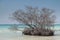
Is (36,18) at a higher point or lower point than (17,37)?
higher

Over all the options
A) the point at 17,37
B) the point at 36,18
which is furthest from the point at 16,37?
the point at 36,18

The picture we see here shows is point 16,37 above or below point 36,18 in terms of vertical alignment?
below

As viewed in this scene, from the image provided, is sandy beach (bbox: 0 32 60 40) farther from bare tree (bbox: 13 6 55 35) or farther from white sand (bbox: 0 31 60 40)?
bare tree (bbox: 13 6 55 35)

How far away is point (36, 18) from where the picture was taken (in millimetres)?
4109

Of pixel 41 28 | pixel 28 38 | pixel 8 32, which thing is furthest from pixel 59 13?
pixel 8 32

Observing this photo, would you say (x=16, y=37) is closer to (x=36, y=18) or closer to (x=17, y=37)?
(x=17, y=37)

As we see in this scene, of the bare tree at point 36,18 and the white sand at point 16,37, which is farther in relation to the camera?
the bare tree at point 36,18

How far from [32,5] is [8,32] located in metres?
0.85

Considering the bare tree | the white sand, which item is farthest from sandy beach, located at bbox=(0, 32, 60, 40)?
the bare tree

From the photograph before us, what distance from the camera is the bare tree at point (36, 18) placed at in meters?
4.03

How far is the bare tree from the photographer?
4031mm

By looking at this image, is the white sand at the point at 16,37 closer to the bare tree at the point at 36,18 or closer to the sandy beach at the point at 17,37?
the sandy beach at the point at 17,37

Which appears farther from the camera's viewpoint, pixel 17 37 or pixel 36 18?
pixel 36 18

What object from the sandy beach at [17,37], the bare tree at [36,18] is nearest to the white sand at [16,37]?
the sandy beach at [17,37]
